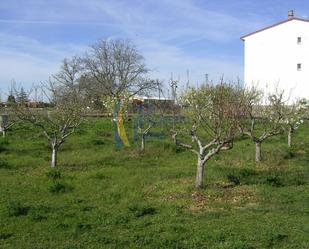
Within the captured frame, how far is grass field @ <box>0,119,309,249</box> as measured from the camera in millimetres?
6668

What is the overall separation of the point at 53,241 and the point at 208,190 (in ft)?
13.9

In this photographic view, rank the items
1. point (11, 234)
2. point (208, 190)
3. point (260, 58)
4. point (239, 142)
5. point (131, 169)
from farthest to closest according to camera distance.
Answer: point (260, 58)
point (239, 142)
point (131, 169)
point (208, 190)
point (11, 234)

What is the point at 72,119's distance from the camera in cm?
1441

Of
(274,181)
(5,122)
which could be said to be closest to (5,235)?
(274,181)

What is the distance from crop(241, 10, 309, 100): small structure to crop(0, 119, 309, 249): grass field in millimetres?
30421

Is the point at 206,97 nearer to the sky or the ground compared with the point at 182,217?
nearer to the sky

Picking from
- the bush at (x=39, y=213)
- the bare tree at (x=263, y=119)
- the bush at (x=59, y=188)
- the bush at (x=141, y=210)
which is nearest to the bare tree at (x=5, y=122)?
the bare tree at (x=263, y=119)

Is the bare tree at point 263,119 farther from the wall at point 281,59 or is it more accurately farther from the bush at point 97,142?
the wall at point 281,59

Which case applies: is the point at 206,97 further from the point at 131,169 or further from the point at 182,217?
the point at 182,217

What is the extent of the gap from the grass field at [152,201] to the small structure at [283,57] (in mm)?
30421

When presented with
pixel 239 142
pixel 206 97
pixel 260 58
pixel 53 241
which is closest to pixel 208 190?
pixel 53 241

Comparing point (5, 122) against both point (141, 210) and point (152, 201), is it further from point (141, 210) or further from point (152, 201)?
point (141, 210)

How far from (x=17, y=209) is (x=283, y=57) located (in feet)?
138

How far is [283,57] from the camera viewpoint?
4625 cm
